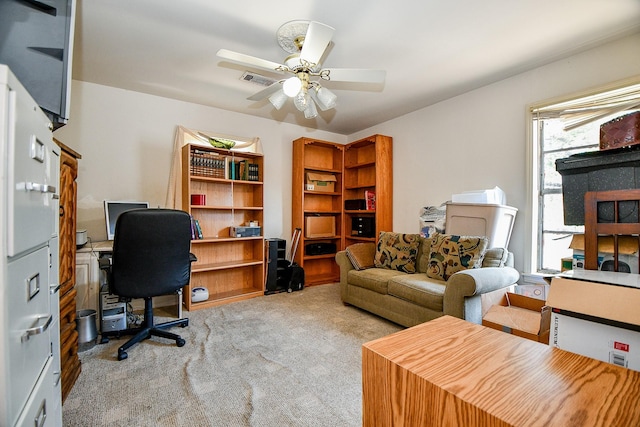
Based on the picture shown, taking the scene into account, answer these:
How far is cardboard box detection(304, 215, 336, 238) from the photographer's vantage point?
441cm

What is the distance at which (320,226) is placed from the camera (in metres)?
4.57

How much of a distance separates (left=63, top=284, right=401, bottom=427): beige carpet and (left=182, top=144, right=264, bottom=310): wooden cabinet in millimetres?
833

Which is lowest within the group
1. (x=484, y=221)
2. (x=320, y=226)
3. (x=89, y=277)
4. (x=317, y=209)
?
(x=89, y=277)

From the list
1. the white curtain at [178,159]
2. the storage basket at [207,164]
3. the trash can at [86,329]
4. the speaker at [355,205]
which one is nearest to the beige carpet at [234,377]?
the trash can at [86,329]

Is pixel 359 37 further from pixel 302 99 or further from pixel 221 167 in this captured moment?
pixel 221 167

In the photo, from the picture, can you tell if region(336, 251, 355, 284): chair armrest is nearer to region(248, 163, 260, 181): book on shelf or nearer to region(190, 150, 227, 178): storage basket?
region(248, 163, 260, 181): book on shelf

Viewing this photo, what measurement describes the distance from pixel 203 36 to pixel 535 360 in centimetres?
285

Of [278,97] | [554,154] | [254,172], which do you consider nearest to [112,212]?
[254,172]

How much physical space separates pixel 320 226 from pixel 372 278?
1.72 metres

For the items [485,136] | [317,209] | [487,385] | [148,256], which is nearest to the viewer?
[487,385]

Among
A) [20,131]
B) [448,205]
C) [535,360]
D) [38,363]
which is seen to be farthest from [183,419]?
[448,205]

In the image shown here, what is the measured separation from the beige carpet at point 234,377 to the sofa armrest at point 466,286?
26.7 inches

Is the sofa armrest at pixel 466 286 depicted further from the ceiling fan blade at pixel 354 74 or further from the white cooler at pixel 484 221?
the ceiling fan blade at pixel 354 74

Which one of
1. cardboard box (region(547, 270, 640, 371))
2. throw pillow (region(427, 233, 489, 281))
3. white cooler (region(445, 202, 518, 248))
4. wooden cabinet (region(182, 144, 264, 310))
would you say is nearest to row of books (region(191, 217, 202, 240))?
wooden cabinet (region(182, 144, 264, 310))
